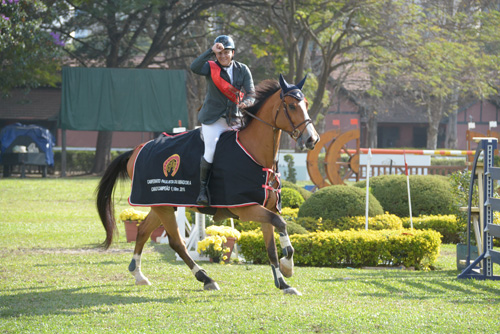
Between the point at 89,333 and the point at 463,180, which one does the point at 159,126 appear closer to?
the point at 463,180

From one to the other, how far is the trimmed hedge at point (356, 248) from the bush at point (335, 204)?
1682 millimetres

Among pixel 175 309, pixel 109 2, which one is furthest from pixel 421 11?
pixel 175 309

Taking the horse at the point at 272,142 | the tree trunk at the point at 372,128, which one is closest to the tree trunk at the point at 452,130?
the tree trunk at the point at 372,128

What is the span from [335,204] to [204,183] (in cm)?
502

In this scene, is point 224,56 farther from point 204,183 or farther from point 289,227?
point 289,227

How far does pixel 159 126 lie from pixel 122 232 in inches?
603

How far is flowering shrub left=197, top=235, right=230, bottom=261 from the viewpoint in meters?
9.61

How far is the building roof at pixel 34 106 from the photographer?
3681 cm

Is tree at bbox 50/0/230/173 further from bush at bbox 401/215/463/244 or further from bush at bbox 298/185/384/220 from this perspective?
bush at bbox 298/185/384/220

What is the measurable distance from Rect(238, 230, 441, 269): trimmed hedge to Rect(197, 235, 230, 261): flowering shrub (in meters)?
0.43

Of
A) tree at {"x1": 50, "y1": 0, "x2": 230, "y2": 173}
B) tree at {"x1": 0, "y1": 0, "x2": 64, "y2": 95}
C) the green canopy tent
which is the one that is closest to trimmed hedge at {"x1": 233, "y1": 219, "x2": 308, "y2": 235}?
tree at {"x1": 0, "y1": 0, "x2": 64, "y2": 95}

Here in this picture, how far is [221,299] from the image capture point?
6.91 metres

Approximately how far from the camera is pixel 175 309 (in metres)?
6.38

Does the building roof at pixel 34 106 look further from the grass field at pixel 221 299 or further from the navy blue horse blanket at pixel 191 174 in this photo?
the navy blue horse blanket at pixel 191 174
